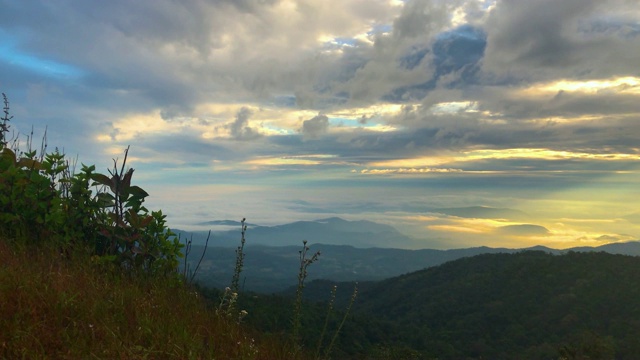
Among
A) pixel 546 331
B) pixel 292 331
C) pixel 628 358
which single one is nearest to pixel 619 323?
pixel 546 331

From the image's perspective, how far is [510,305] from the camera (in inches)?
4924

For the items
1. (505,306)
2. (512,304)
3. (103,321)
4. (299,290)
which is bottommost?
(505,306)

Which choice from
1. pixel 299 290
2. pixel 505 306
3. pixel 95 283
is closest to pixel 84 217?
pixel 95 283

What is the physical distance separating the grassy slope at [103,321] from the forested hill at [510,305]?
239ft

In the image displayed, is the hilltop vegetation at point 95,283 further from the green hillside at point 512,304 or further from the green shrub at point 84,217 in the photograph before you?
the green hillside at point 512,304

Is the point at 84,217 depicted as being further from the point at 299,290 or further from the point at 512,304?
the point at 512,304

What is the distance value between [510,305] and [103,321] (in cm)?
13740

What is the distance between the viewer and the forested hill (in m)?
89.5

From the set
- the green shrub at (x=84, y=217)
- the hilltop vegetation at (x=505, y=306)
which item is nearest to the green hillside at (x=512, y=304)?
the hilltop vegetation at (x=505, y=306)

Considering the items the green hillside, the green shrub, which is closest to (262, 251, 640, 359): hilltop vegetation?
the green hillside

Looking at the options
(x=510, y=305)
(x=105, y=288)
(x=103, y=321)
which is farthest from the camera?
(x=510, y=305)

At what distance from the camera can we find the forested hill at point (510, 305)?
294ft

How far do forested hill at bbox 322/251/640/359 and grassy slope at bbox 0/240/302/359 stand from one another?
239 ft

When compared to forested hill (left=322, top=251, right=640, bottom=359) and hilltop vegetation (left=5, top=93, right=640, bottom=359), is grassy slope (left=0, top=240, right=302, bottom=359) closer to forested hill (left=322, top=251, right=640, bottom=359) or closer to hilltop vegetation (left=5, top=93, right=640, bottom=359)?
hilltop vegetation (left=5, top=93, right=640, bottom=359)
